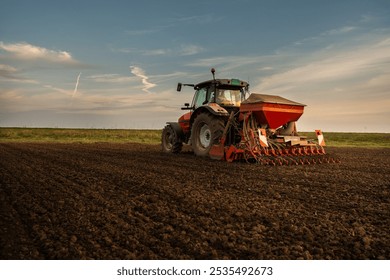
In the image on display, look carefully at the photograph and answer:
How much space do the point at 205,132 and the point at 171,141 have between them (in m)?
2.57

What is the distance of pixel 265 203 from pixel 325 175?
3347 mm

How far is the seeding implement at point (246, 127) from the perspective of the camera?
9.33m

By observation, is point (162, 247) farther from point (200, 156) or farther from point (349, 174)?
point (200, 156)

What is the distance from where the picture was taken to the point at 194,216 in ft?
13.9

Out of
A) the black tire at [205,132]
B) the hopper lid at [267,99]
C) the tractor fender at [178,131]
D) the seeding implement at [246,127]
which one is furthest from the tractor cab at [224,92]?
the tractor fender at [178,131]

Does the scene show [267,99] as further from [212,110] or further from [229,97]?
[229,97]

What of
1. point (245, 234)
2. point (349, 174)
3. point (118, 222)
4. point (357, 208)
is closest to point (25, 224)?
point (118, 222)

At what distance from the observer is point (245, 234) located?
3.57 metres

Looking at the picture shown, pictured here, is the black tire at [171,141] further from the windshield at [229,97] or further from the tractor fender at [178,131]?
the windshield at [229,97]

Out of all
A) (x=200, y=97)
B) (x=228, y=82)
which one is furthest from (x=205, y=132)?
(x=228, y=82)

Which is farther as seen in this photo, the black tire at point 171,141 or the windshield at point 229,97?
the black tire at point 171,141

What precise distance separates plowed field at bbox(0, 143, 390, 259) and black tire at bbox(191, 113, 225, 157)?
9.17 feet

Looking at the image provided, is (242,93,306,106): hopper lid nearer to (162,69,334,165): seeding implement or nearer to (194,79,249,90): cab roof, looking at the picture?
(162,69,334,165): seeding implement

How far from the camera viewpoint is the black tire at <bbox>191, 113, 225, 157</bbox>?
1010 centimetres
